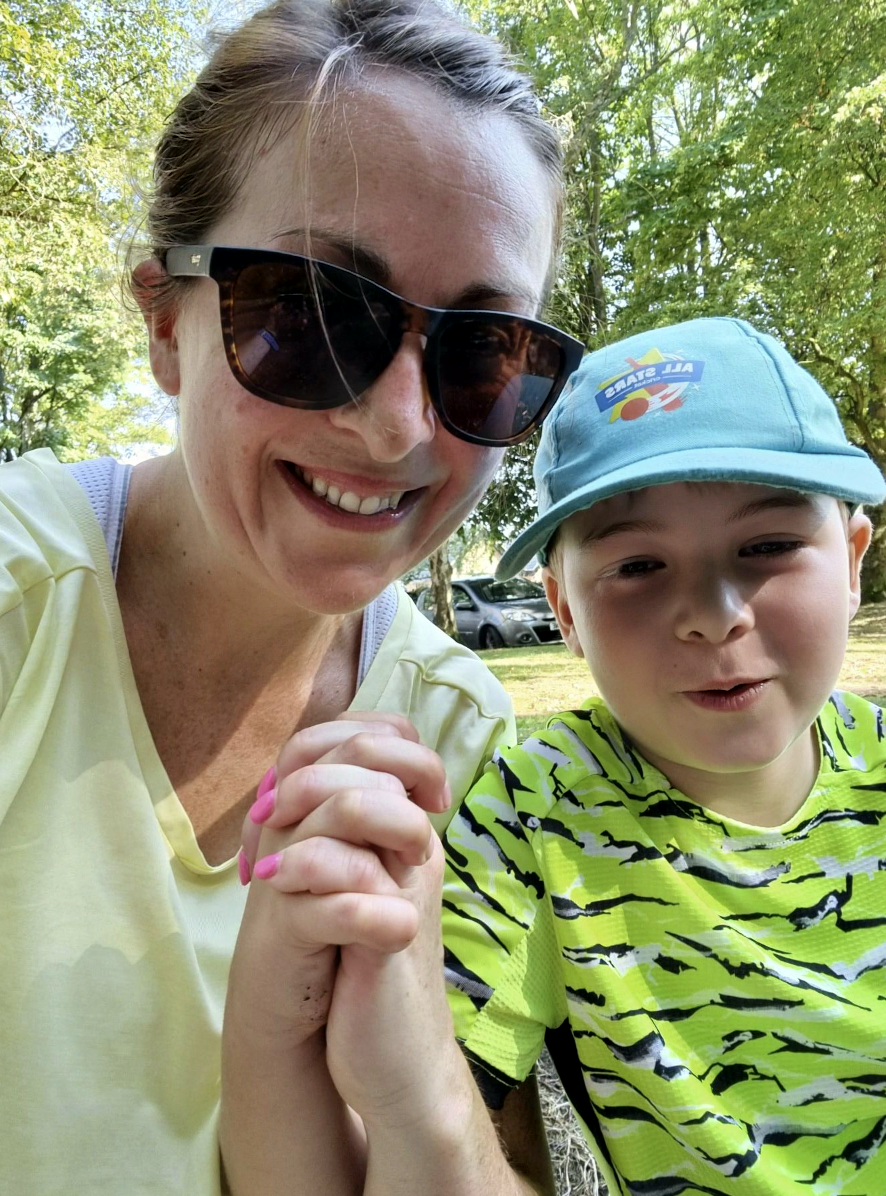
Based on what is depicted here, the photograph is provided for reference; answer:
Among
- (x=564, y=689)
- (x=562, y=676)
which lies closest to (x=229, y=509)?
(x=564, y=689)

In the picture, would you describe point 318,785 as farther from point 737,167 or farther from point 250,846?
point 737,167

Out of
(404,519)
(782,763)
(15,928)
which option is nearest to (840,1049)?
(782,763)

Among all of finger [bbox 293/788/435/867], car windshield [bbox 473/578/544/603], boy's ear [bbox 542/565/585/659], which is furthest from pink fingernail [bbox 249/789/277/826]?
Result: car windshield [bbox 473/578/544/603]

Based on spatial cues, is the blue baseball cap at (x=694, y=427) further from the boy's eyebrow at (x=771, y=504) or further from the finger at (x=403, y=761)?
the finger at (x=403, y=761)

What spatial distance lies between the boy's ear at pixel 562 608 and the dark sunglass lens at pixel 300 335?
0.57 meters

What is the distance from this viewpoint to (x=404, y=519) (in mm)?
1604

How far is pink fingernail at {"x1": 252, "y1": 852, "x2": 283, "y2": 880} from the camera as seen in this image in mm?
1044

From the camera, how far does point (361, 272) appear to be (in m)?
1.40

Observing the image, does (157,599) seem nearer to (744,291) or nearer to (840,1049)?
(840,1049)

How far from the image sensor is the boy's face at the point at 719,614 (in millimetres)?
1395

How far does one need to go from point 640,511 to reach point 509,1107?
100 cm

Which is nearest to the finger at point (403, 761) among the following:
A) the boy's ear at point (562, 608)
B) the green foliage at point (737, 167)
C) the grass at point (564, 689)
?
the boy's ear at point (562, 608)

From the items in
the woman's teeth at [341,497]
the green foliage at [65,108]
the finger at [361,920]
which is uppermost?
the green foliage at [65,108]

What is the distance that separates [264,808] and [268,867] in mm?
115
